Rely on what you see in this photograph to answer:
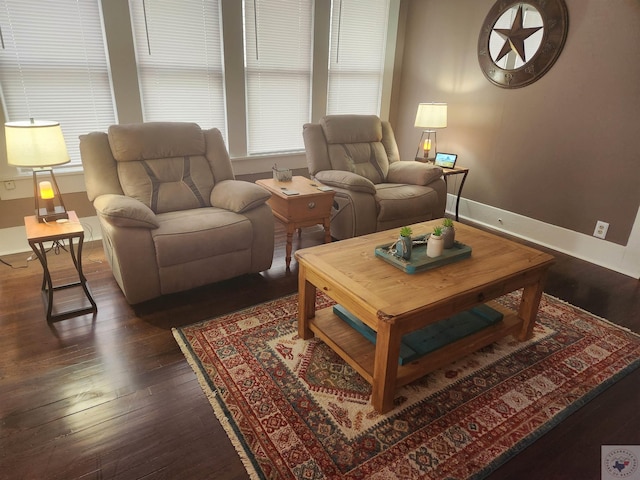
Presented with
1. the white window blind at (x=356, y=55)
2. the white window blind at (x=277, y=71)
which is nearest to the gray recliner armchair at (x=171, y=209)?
the white window blind at (x=277, y=71)

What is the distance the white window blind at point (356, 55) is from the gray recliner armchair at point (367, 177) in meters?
0.83

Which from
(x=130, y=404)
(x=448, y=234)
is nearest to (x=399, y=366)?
(x=448, y=234)

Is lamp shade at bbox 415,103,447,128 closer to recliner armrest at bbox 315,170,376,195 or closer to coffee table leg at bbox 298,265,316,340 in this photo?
recliner armrest at bbox 315,170,376,195

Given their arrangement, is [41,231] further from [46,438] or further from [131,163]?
[46,438]

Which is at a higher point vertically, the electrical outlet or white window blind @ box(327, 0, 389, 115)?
white window blind @ box(327, 0, 389, 115)

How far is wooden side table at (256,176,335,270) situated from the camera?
2955 mm

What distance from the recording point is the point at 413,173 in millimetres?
3707

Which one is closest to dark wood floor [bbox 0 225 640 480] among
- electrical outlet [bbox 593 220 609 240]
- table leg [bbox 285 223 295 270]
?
table leg [bbox 285 223 295 270]

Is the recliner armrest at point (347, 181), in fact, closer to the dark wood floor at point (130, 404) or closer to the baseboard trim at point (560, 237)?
the dark wood floor at point (130, 404)

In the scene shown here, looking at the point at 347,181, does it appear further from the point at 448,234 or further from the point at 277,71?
the point at 277,71

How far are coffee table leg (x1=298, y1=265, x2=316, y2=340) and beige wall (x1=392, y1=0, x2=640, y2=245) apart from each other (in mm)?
2557

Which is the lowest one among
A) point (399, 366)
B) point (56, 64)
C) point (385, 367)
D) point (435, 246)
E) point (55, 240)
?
point (399, 366)

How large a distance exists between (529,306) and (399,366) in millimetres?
888

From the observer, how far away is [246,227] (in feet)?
8.70
